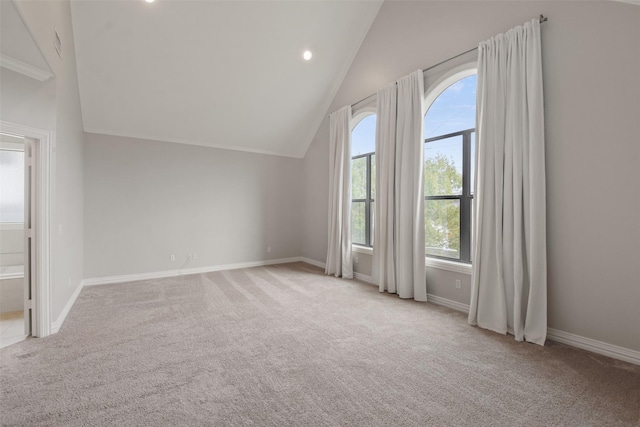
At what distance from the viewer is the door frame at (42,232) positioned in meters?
2.67

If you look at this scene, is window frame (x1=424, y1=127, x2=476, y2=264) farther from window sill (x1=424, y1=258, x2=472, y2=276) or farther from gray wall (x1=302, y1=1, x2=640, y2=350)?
gray wall (x1=302, y1=1, x2=640, y2=350)

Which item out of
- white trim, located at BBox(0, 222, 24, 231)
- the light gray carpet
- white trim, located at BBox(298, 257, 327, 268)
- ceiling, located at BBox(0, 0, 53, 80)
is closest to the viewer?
the light gray carpet

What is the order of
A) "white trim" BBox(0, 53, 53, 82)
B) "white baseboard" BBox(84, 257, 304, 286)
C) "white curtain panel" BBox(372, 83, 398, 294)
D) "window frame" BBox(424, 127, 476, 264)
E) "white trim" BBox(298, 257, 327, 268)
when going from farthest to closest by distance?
"white trim" BBox(298, 257, 327, 268), "white baseboard" BBox(84, 257, 304, 286), "white curtain panel" BBox(372, 83, 398, 294), "window frame" BBox(424, 127, 476, 264), "white trim" BBox(0, 53, 53, 82)

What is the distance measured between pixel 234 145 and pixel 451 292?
455 cm

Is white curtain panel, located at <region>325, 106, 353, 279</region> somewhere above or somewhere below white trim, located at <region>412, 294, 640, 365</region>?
above

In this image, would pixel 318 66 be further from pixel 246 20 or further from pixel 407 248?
pixel 407 248

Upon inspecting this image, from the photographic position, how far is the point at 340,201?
17.0 feet

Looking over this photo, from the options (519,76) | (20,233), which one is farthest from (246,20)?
(20,233)

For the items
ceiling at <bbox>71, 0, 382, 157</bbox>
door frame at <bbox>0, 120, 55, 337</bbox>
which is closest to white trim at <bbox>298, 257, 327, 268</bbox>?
ceiling at <bbox>71, 0, 382, 157</bbox>

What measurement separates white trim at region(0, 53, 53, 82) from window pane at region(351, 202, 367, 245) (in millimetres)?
4318

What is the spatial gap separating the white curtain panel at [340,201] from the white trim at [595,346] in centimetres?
288

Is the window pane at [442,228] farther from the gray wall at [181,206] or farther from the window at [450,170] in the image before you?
the gray wall at [181,206]

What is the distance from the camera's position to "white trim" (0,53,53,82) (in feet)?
7.77

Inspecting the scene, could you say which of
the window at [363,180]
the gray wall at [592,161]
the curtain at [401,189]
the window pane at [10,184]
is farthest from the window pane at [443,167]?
the window pane at [10,184]
